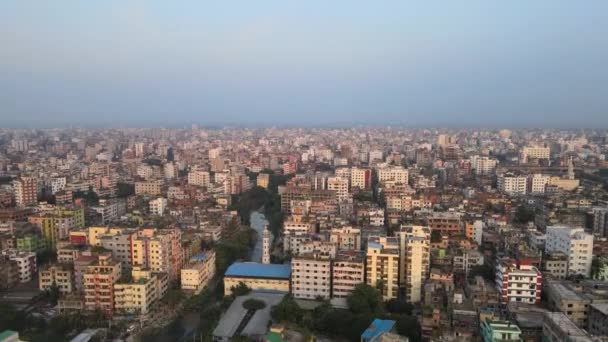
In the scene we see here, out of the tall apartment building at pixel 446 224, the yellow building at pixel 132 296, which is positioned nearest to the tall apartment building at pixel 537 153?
the tall apartment building at pixel 446 224

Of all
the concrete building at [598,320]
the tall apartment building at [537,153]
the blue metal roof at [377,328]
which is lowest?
the blue metal roof at [377,328]

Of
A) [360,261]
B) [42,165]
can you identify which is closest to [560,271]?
[360,261]

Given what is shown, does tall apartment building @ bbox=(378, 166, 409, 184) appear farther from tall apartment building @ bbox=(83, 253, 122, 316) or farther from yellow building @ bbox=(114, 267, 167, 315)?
tall apartment building @ bbox=(83, 253, 122, 316)

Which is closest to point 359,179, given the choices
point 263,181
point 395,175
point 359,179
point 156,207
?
point 359,179

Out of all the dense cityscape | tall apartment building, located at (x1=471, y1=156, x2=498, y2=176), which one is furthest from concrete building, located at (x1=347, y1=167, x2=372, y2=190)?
tall apartment building, located at (x1=471, y1=156, x2=498, y2=176)

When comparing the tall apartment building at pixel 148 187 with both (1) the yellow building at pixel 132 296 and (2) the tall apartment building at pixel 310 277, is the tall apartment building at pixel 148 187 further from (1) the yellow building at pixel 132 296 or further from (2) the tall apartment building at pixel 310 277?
(2) the tall apartment building at pixel 310 277
